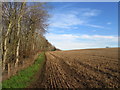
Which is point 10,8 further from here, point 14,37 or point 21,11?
point 14,37

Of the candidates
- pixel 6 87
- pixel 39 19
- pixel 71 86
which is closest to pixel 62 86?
pixel 71 86

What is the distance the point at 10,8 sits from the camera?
12547 millimetres

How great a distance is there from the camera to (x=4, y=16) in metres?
11.5

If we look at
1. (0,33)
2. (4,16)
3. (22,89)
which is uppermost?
(4,16)

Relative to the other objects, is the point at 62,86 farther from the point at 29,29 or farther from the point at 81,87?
the point at 29,29

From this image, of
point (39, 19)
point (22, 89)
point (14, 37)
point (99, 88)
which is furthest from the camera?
point (39, 19)

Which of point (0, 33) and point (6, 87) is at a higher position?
point (0, 33)

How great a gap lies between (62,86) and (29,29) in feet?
58.7

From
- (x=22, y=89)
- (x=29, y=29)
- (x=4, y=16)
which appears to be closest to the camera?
(x=22, y=89)

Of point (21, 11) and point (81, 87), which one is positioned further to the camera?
point (21, 11)

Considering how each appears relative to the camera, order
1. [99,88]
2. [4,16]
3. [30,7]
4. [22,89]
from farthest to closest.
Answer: [30,7]
[4,16]
[22,89]
[99,88]

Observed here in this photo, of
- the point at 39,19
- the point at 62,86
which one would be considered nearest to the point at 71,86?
the point at 62,86

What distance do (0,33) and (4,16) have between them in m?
1.84

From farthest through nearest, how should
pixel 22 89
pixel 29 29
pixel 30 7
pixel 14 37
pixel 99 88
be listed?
pixel 29 29
pixel 14 37
pixel 30 7
pixel 22 89
pixel 99 88
